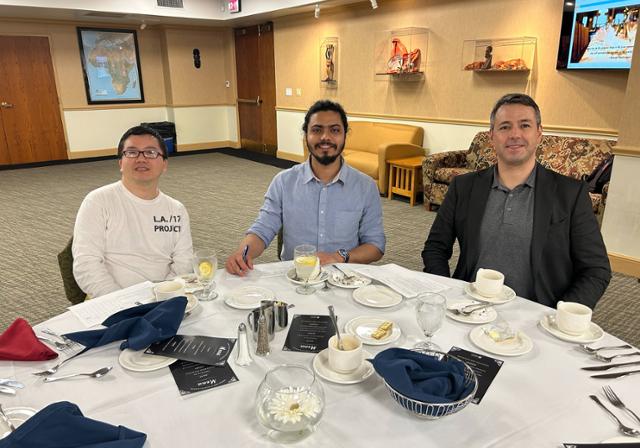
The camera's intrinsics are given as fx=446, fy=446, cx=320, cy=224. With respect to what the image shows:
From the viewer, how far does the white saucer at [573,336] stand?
1.19 m

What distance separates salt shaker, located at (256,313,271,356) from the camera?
1169mm

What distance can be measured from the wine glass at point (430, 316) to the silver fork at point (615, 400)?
0.38 m

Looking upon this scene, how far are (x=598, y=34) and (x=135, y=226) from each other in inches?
175

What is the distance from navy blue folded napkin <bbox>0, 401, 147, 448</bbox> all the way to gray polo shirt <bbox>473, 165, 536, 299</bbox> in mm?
1526

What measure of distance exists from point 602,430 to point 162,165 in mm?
1816

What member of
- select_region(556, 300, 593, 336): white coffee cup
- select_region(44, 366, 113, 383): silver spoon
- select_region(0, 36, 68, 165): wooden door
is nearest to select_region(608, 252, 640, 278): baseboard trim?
select_region(556, 300, 593, 336): white coffee cup

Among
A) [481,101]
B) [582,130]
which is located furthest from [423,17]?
[582,130]

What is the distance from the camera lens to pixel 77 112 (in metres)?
8.43

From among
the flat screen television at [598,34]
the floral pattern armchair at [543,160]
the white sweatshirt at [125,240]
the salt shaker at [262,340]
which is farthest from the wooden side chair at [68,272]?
the flat screen television at [598,34]

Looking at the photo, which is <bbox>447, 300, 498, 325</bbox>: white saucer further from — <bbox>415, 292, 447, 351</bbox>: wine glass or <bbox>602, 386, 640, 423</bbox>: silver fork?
<bbox>602, 386, 640, 423</bbox>: silver fork

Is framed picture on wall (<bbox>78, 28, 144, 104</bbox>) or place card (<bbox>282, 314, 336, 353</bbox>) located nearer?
place card (<bbox>282, 314, 336, 353</bbox>)

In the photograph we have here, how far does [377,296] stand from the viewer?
1467 millimetres

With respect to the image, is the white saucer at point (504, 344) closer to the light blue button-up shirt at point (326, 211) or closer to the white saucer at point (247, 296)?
the white saucer at point (247, 296)

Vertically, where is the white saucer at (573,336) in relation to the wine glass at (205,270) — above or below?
below
